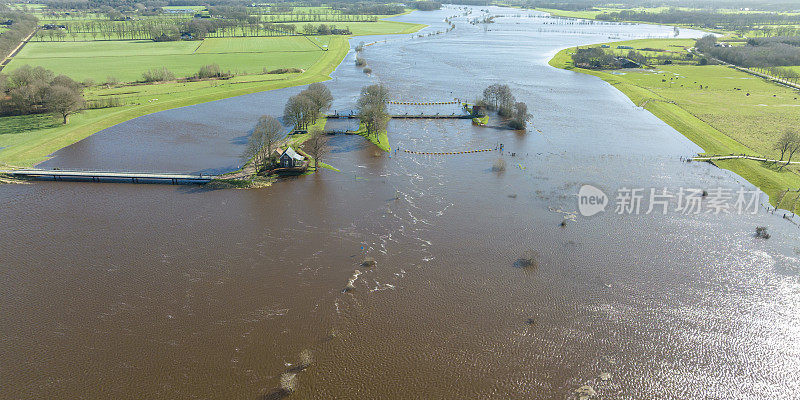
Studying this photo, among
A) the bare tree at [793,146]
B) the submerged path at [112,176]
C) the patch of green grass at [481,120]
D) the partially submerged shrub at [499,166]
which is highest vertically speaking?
the patch of green grass at [481,120]

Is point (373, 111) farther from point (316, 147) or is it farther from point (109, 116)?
point (109, 116)

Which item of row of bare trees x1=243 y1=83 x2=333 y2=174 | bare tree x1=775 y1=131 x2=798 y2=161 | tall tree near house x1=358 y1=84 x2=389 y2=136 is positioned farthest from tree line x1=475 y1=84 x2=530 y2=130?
bare tree x1=775 y1=131 x2=798 y2=161

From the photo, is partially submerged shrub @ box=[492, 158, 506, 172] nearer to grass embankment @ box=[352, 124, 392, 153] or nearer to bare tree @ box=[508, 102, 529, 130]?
grass embankment @ box=[352, 124, 392, 153]

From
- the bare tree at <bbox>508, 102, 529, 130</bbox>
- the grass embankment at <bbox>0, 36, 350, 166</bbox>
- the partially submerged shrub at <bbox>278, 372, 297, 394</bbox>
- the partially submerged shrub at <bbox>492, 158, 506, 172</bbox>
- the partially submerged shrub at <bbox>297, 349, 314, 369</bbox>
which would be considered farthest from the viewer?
the bare tree at <bbox>508, 102, 529, 130</bbox>

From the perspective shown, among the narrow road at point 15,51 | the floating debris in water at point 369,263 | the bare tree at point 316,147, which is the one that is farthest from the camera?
the narrow road at point 15,51

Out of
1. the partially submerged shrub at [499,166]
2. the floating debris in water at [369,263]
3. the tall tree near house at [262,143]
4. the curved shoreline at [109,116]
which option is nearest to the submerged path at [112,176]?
the curved shoreline at [109,116]

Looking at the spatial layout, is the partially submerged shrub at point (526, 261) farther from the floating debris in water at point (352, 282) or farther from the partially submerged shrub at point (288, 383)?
the partially submerged shrub at point (288, 383)

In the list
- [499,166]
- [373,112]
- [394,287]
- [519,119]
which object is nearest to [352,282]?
[394,287]
